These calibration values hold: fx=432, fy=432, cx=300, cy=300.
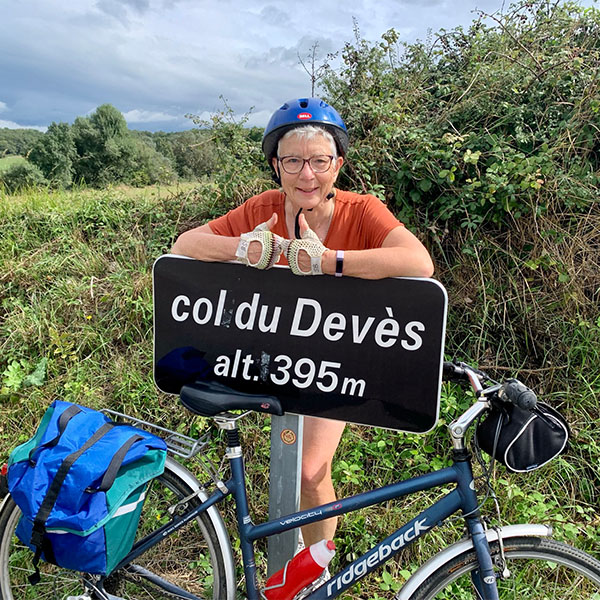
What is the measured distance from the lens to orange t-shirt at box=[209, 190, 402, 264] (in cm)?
178

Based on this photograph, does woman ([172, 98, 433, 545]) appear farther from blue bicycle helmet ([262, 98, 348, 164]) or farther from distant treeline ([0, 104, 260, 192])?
distant treeline ([0, 104, 260, 192])

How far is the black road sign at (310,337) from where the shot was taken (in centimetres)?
148

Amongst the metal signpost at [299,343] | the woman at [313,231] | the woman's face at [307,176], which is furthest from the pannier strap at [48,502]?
the woman's face at [307,176]

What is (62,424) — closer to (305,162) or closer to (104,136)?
(305,162)

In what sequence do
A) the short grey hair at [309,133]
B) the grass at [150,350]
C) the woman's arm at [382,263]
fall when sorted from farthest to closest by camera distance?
the grass at [150,350] → the short grey hair at [309,133] → the woman's arm at [382,263]

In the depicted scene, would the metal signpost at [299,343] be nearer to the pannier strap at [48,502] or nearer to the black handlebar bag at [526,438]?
the black handlebar bag at [526,438]

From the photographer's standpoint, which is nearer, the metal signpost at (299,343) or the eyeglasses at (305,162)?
the metal signpost at (299,343)

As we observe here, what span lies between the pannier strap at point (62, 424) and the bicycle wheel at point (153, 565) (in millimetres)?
450

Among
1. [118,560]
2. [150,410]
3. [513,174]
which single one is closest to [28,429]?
[150,410]

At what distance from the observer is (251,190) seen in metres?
3.99

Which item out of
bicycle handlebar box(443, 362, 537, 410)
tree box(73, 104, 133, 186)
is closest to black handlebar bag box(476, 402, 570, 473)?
bicycle handlebar box(443, 362, 537, 410)

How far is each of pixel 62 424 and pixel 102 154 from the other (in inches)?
1008

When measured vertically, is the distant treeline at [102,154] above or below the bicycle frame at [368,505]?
above

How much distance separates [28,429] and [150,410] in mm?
900
